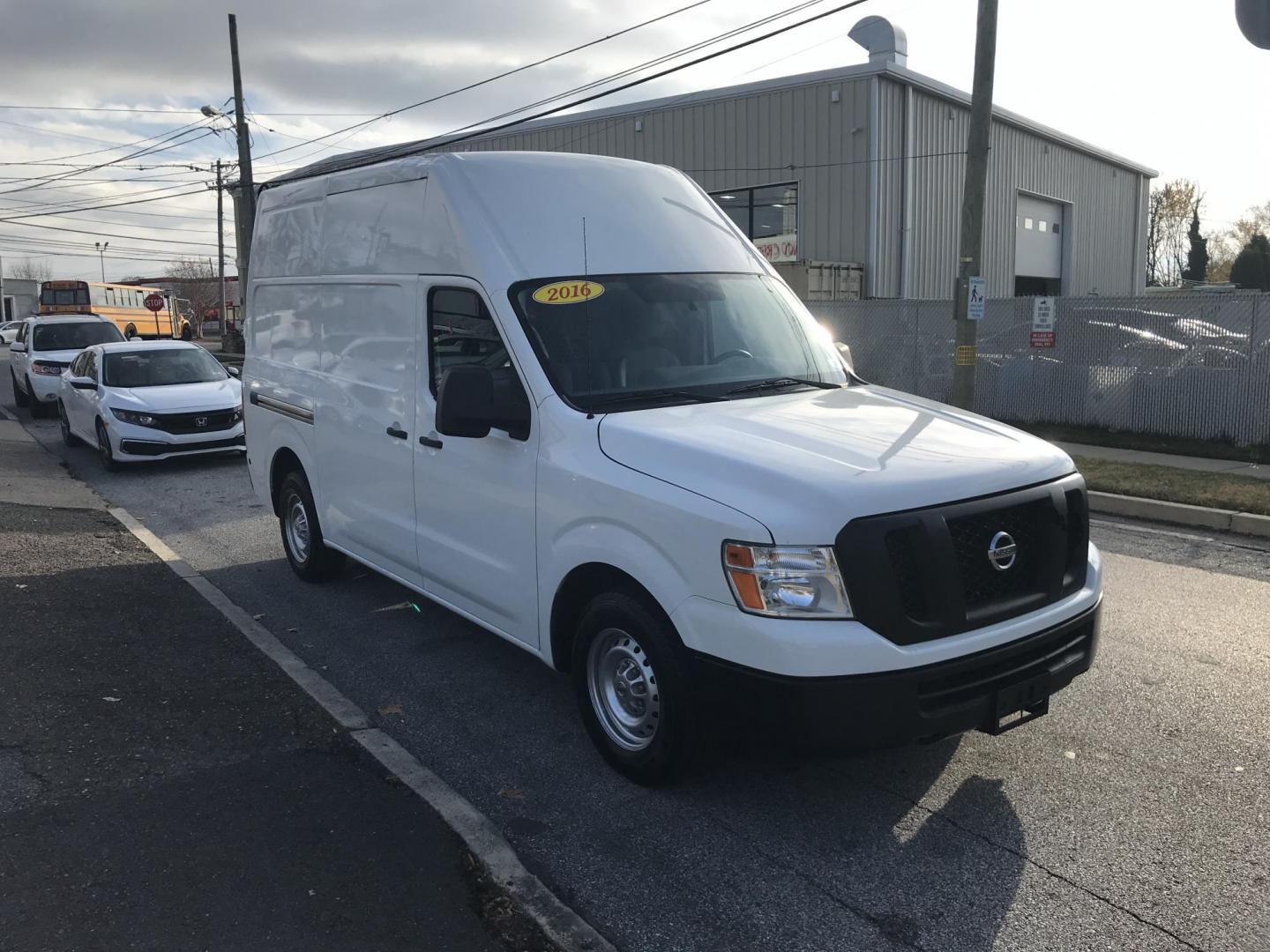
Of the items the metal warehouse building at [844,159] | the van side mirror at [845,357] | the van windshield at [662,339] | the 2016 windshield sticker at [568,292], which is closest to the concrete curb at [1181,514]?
the van side mirror at [845,357]

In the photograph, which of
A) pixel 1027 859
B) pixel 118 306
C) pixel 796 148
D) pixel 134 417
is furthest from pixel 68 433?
pixel 118 306

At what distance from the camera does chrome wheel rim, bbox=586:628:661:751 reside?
397cm

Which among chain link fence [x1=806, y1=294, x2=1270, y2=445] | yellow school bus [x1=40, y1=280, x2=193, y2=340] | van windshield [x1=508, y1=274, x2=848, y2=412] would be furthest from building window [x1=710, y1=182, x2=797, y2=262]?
yellow school bus [x1=40, y1=280, x2=193, y2=340]

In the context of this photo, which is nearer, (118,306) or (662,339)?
(662,339)

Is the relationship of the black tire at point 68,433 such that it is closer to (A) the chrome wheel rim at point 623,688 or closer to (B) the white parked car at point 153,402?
(B) the white parked car at point 153,402

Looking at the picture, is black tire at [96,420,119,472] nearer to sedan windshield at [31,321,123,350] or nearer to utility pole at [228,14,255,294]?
sedan windshield at [31,321,123,350]

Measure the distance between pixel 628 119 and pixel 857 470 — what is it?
25891 mm

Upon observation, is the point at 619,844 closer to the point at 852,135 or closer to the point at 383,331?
the point at 383,331

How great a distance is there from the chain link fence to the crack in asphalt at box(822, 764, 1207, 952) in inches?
452

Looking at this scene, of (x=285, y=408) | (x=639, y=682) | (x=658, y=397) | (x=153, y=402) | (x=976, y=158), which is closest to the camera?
(x=639, y=682)

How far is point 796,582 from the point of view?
134 inches

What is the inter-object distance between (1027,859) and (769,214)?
23537 mm

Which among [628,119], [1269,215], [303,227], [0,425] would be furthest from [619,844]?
[1269,215]

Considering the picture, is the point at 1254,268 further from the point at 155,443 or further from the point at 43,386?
the point at 155,443
